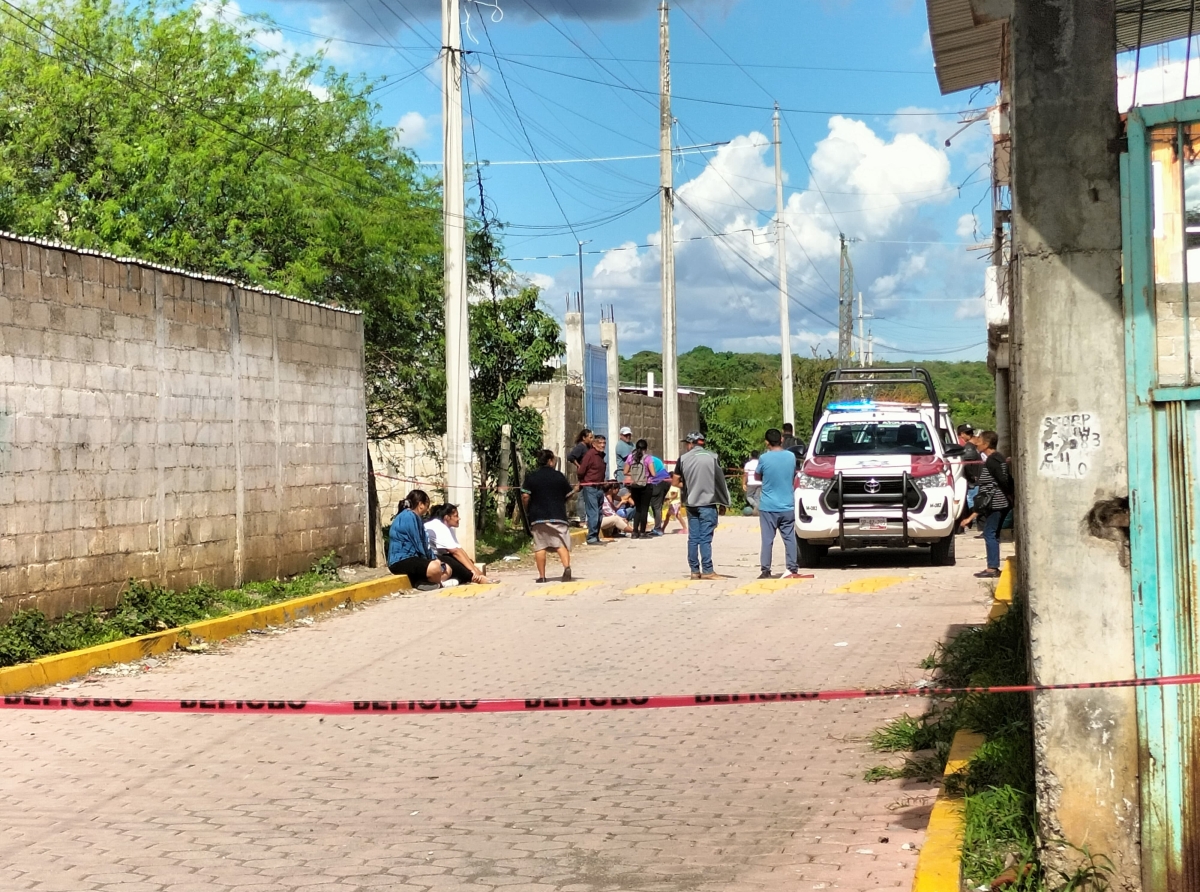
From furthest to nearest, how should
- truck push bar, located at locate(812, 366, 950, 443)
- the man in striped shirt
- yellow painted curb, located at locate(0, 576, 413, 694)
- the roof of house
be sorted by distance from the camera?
truck push bar, located at locate(812, 366, 950, 443) < the man in striped shirt < yellow painted curb, located at locate(0, 576, 413, 694) < the roof of house

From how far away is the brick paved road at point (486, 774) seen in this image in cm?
601

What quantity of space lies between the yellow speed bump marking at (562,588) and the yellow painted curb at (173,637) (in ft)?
5.71

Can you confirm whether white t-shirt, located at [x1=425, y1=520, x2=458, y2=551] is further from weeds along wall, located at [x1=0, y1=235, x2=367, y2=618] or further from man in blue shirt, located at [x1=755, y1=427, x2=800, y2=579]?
man in blue shirt, located at [x1=755, y1=427, x2=800, y2=579]

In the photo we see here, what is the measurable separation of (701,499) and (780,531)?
0.98 metres

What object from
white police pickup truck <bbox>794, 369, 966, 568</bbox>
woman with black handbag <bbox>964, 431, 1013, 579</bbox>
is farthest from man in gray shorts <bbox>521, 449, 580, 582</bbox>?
woman with black handbag <bbox>964, 431, 1013, 579</bbox>

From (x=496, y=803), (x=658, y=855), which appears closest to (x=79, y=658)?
(x=496, y=803)

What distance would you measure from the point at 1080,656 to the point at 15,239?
30.5 feet

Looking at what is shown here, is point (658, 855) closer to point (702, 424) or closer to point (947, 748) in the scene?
point (947, 748)

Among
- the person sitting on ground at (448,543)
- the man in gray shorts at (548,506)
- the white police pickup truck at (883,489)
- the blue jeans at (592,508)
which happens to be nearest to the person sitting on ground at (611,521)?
the blue jeans at (592,508)

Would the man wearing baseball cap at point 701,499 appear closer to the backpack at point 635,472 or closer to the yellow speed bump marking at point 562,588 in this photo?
the yellow speed bump marking at point 562,588

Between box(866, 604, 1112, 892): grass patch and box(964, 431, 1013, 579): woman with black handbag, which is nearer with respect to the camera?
box(866, 604, 1112, 892): grass patch

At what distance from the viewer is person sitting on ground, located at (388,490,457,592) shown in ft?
56.7

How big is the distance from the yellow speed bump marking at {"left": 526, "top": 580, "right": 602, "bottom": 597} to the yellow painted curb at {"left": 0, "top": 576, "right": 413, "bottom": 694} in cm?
174

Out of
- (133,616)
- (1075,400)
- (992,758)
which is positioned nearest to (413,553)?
(133,616)
